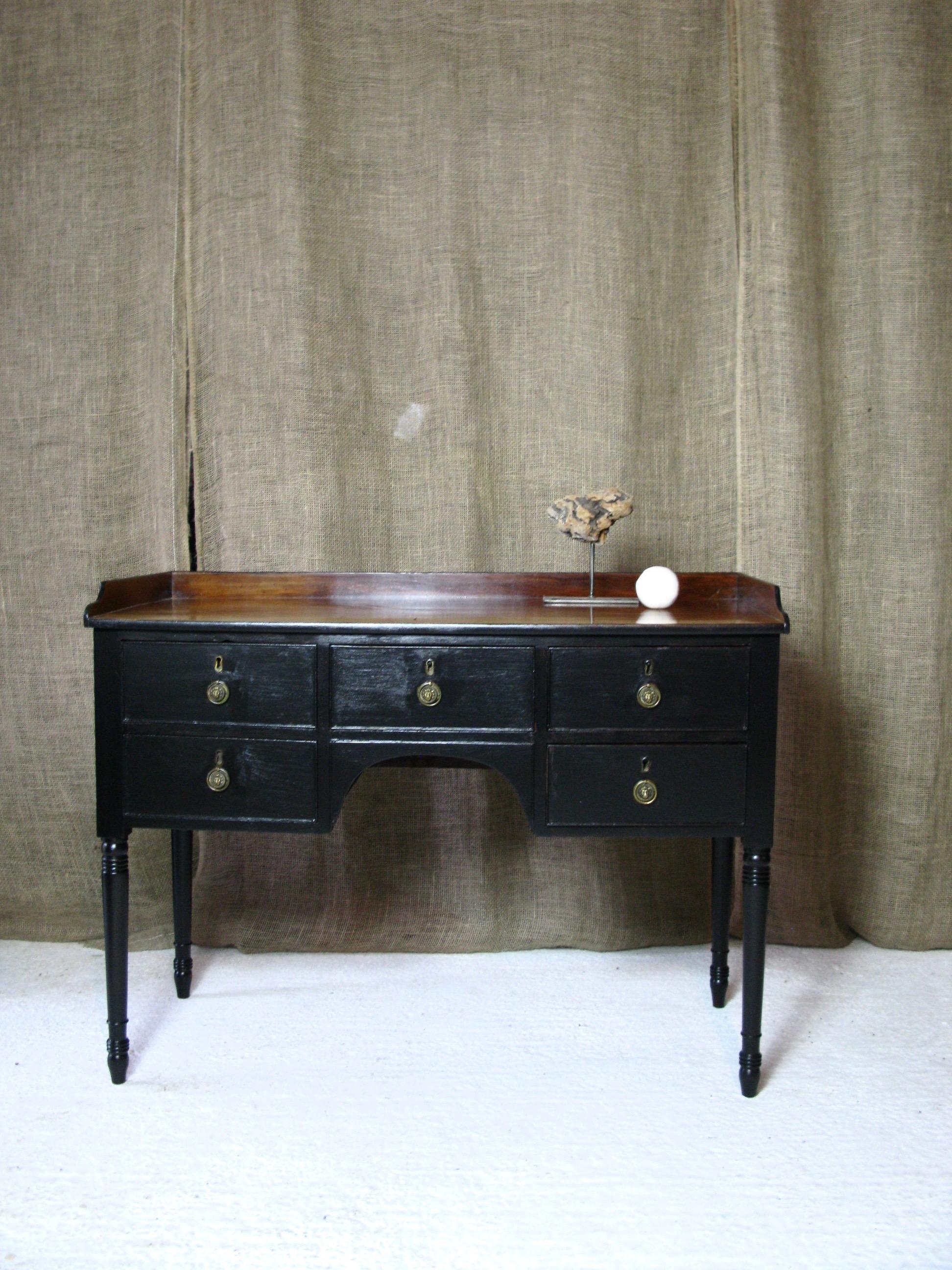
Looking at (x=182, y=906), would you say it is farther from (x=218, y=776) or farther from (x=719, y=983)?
(x=719, y=983)

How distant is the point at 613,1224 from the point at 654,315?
1.94 metres

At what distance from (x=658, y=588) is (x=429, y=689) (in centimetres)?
57

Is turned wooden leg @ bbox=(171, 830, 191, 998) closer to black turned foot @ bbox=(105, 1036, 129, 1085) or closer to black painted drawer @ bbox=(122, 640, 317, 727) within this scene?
black turned foot @ bbox=(105, 1036, 129, 1085)

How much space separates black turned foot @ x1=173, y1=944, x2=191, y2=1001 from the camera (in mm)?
2336

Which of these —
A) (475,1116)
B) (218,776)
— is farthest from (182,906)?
(475,1116)

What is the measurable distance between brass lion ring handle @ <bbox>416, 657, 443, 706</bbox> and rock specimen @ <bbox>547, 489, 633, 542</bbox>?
1.57ft

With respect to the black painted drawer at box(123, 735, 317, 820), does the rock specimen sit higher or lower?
higher

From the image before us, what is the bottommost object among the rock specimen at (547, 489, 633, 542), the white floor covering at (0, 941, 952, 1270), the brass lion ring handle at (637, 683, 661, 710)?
the white floor covering at (0, 941, 952, 1270)

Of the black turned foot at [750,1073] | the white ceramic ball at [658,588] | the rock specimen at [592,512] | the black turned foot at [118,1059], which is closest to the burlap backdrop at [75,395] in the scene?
the black turned foot at [118,1059]

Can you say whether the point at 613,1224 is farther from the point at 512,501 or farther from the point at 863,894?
the point at 512,501

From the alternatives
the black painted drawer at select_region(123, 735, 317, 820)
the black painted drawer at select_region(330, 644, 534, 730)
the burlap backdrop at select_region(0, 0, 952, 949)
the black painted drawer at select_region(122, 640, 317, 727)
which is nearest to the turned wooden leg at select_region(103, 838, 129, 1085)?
the black painted drawer at select_region(123, 735, 317, 820)

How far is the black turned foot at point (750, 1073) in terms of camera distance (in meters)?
1.95

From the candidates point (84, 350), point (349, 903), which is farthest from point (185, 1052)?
point (84, 350)

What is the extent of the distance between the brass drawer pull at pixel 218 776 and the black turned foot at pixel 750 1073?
3.57 feet
